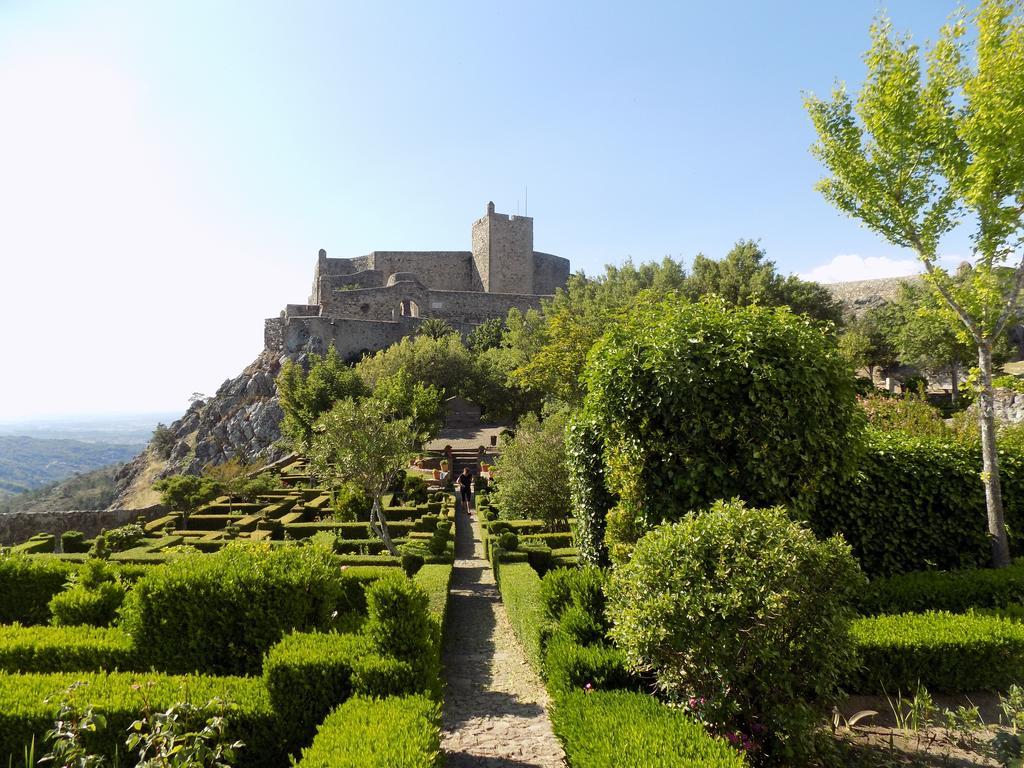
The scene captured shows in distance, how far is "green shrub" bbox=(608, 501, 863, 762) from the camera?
394 cm

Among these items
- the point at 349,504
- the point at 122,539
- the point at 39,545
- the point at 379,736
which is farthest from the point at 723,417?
the point at 39,545

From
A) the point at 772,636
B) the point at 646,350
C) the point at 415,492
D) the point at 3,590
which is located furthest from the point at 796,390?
the point at 415,492


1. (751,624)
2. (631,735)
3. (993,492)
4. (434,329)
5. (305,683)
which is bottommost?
(305,683)

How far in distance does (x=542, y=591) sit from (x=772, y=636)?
2.77 metres

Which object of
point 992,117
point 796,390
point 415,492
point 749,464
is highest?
point 992,117

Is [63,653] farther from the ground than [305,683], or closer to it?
closer to it

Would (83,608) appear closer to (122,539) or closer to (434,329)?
(122,539)

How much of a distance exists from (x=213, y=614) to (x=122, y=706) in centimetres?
148

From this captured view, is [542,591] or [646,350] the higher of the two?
[646,350]

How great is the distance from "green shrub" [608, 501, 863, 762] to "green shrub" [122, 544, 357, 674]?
3546mm

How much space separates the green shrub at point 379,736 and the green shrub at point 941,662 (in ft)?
12.9

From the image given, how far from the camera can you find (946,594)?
6496mm

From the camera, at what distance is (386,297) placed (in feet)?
167

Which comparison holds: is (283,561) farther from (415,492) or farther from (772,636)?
(415,492)
